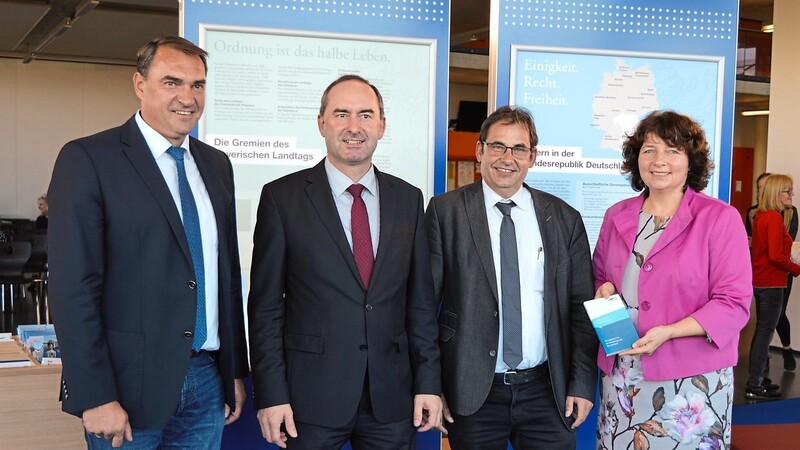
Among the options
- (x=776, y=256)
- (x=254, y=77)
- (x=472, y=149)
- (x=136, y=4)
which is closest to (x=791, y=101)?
(x=776, y=256)

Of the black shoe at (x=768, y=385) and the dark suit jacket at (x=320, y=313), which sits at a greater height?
the dark suit jacket at (x=320, y=313)

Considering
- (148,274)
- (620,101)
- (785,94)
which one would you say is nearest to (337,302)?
(148,274)

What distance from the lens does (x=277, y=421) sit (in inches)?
95.6

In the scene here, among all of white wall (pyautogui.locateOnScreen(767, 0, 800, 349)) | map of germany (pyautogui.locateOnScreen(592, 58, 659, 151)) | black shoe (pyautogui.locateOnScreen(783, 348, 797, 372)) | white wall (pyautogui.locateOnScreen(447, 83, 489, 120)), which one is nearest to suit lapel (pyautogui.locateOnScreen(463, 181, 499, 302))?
map of germany (pyautogui.locateOnScreen(592, 58, 659, 151))

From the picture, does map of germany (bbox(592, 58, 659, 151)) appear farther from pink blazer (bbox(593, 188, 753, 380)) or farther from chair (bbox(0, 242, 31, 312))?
chair (bbox(0, 242, 31, 312))

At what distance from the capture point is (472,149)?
12477 mm

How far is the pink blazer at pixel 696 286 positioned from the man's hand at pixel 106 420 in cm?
171

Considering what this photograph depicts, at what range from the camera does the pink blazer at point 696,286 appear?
262cm

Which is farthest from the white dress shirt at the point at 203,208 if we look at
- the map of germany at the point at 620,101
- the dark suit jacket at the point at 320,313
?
the map of germany at the point at 620,101

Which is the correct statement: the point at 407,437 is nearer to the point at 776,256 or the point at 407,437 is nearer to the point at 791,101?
the point at 776,256

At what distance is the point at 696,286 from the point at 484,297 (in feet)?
2.38

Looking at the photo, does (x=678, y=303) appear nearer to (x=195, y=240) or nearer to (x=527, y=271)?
(x=527, y=271)

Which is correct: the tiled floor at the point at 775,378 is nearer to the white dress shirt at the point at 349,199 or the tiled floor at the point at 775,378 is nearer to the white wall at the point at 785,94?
the white wall at the point at 785,94

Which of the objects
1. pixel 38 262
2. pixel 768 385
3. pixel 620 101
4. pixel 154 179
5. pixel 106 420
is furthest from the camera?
pixel 38 262
